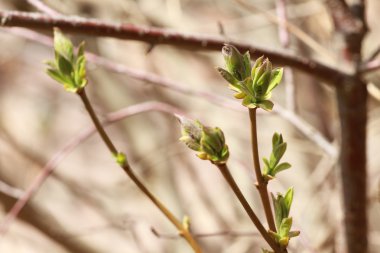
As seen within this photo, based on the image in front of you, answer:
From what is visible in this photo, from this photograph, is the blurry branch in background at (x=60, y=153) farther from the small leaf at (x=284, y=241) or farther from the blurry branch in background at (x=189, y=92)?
the small leaf at (x=284, y=241)

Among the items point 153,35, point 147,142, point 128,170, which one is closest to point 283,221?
point 128,170

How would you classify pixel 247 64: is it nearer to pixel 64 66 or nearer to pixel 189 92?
pixel 64 66

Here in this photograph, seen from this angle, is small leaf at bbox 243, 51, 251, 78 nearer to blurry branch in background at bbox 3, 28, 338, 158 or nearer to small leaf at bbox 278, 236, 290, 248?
small leaf at bbox 278, 236, 290, 248

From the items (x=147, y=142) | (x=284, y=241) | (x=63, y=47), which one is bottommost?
(x=284, y=241)

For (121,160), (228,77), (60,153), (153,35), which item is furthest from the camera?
(60,153)

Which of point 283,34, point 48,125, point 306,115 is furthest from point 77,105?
point 283,34
